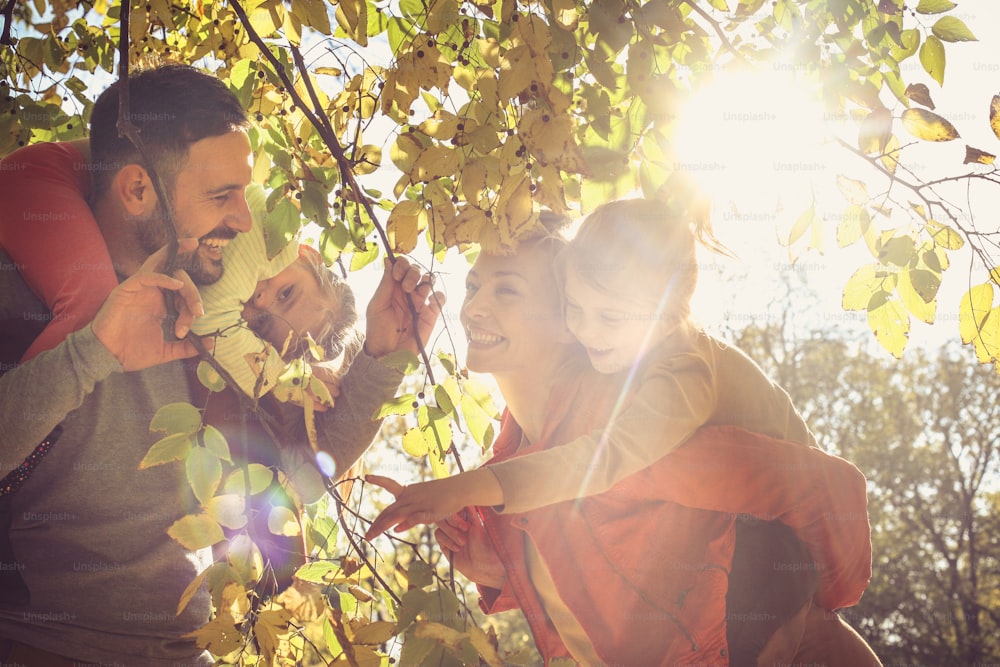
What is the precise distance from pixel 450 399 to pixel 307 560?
1.32 ft

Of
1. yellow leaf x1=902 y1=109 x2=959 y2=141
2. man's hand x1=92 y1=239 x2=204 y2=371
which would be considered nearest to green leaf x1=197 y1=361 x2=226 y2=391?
man's hand x1=92 y1=239 x2=204 y2=371

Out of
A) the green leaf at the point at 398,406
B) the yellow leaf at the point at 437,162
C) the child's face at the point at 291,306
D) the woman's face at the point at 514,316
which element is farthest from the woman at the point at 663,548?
the child's face at the point at 291,306

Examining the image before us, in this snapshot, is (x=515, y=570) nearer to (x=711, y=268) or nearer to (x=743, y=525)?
(x=743, y=525)

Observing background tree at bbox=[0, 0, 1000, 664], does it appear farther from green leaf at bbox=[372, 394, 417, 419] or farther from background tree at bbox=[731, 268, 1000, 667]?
background tree at bbox=[731, 268, 1000, 667]

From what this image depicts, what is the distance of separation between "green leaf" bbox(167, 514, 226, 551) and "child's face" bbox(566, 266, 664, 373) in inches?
30.4

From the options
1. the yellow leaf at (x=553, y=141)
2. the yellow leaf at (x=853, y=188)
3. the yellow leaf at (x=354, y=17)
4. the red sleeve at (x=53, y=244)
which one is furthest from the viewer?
the red sleeve at (x=53, y=244)

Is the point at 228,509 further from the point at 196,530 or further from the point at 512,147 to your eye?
the point at 512,147

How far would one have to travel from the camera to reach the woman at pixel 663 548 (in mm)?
1512

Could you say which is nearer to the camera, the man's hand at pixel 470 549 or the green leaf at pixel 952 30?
the green leaf at pixel 952 30

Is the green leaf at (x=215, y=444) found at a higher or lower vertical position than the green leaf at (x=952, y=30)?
lower

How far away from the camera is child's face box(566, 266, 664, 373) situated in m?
1.63

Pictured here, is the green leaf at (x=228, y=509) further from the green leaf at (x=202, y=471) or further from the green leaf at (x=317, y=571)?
the green leaf at (x=317, y=571)

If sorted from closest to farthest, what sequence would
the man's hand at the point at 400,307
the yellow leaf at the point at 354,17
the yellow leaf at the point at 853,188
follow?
the yellow leaf at the point at 354,17 → the yellow leaf at the point at 853,188 → the man's hand at the point at 400,307

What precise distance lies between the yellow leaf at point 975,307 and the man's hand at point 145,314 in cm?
126
